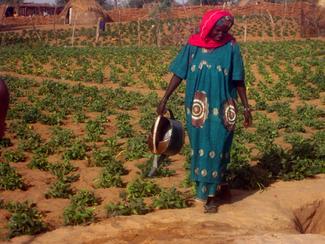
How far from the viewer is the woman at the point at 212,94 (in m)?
5.04

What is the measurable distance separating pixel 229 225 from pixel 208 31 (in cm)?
175

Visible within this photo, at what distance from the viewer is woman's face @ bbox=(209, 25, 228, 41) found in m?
4.98

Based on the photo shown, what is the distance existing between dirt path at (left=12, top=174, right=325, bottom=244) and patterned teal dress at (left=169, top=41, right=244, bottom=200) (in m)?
0.38

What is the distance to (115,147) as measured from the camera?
7605 mm

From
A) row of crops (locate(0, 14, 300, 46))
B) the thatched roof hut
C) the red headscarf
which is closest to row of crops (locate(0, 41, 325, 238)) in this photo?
the red headscarf

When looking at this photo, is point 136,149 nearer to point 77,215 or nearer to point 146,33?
point 77,215

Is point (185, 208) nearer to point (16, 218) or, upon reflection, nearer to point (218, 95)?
point (218, 95)

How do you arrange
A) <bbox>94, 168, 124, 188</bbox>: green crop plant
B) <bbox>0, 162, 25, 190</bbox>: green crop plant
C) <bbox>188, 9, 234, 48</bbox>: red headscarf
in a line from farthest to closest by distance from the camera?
1. <bbox>94, 168, 124, 188</bbox>: green crop plant
2. <bbox>0, 162, 25, 190</bbox>: green crop plant
3. <bbox>188, 9, 234, 48</bbox>: red headscarf

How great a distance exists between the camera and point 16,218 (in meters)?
4.64

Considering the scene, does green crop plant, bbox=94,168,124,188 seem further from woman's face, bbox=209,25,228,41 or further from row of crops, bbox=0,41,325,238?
woman's face, bbox=209,25,228,41

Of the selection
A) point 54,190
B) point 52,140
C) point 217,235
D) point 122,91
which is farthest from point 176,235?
point 122,91

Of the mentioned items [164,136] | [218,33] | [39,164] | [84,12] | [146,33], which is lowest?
[39,164]

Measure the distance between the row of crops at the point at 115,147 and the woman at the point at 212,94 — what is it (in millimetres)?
446

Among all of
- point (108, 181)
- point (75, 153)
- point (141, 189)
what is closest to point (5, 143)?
point (75, 153)
